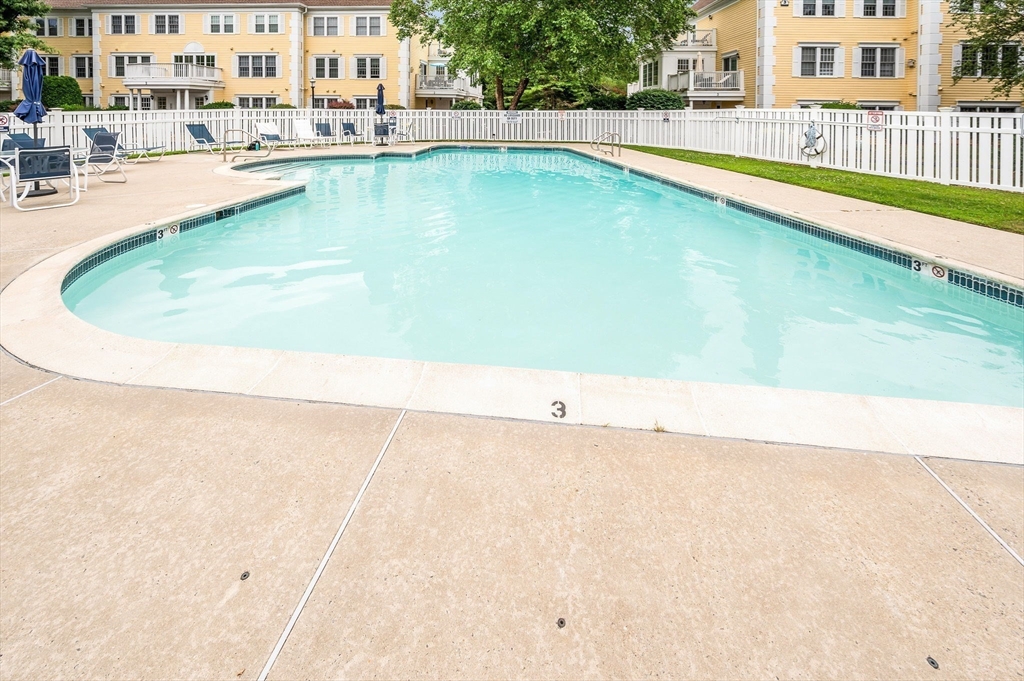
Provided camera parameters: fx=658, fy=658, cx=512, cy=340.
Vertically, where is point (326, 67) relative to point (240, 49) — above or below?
below

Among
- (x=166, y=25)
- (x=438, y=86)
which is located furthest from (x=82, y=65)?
(x=438, y=86)

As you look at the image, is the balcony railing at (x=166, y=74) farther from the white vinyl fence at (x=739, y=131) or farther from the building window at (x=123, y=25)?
the white vinyl fence at (x=739, y=131)

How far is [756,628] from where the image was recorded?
165 cm

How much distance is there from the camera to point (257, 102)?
41188mm

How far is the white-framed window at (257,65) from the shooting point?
40281 millimetres

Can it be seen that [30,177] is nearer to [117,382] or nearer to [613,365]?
[117,382]

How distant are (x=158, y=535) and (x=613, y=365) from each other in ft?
10.1

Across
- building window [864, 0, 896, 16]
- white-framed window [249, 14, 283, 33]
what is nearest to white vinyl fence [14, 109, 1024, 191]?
building window [864, 0, 896, 16]

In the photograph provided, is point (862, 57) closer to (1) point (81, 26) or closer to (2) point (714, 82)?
(2) point (714, 82)

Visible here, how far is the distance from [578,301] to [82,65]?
49065 mm

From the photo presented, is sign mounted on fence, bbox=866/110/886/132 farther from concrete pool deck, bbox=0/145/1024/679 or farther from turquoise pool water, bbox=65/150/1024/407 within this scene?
concrete pool deck, bbox=0/145/1024/679

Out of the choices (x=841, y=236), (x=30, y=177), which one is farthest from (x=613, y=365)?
(x=30, y=177)

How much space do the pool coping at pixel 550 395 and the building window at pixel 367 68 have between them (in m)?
41.6

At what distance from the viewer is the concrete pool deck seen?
1572 mm
